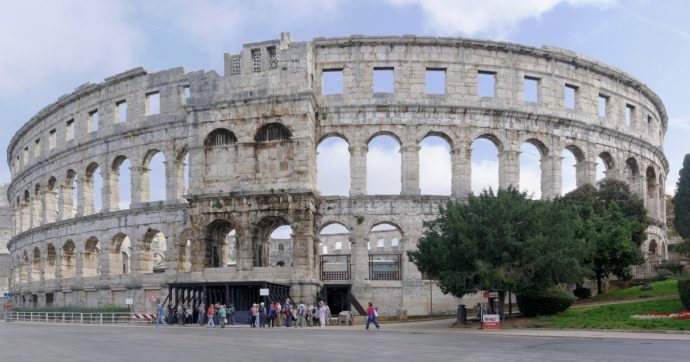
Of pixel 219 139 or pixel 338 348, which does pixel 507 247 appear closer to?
pixel 338 348

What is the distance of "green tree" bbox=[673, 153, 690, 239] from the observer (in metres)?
47.6

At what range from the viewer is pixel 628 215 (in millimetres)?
40438

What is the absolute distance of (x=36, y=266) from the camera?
55656mm

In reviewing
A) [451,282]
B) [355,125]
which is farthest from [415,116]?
[451,282]

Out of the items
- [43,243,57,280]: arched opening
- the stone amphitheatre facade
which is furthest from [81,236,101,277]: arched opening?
[43,243,57,280]: arched opening

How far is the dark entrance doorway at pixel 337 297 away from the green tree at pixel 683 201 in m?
22.8

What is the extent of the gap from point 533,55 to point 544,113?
3.51m

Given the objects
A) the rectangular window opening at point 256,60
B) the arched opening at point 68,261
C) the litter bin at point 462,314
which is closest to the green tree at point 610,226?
the litter bin at point 462,314

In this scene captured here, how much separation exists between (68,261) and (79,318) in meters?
10.5

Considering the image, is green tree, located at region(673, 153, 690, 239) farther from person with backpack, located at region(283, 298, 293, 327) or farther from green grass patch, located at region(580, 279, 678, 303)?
person with backpack, located at region(283, 298, 293, 327)

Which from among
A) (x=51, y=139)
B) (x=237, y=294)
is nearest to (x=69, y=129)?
(x=51, y=139)

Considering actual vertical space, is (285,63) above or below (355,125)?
above

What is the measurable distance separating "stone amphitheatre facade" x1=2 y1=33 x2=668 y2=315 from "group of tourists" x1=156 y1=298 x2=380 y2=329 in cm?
109

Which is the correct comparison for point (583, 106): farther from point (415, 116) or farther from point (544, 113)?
point (415, 116)
